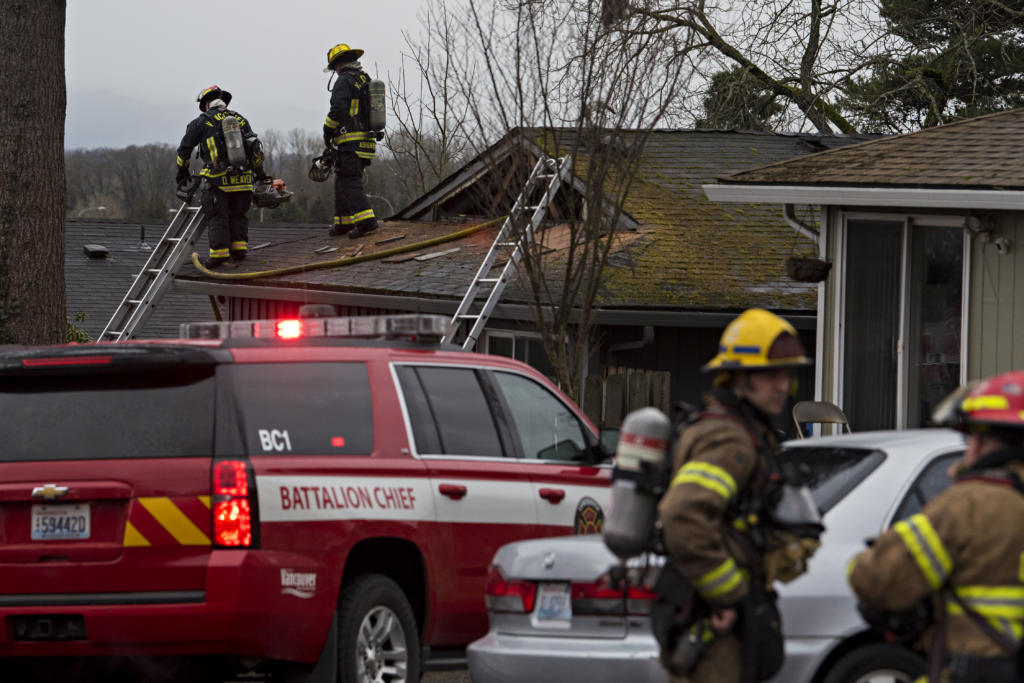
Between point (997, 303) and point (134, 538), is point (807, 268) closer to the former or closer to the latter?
point (997, 303)

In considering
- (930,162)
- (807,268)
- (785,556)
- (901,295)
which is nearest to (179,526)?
(785,556)

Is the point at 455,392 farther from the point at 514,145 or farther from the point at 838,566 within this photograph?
the point at 514,145

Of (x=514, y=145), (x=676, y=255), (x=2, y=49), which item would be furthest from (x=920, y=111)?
(x=2, y=49)

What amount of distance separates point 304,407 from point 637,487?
102 inches

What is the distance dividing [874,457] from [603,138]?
8.06 m

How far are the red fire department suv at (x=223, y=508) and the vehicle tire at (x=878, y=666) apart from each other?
2.29 meters

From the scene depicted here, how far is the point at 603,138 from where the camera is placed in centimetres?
1366

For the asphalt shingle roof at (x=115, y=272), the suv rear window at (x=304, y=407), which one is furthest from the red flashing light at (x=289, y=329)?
the asphalt shingle roof at (x=115, y=272)

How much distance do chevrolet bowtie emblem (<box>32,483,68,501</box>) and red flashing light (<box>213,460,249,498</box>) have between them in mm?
658

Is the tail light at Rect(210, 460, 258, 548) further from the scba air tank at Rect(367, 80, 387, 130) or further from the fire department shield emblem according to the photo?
the scba air tank at Rect(367, 80, 387, 130)

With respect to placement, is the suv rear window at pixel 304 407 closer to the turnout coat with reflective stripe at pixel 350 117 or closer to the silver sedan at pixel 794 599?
the silver sedan at pixel 794 599

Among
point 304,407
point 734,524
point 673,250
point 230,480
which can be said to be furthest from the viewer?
point 673,250

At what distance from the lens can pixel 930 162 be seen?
42.1 ft

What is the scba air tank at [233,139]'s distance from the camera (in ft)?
56.9
